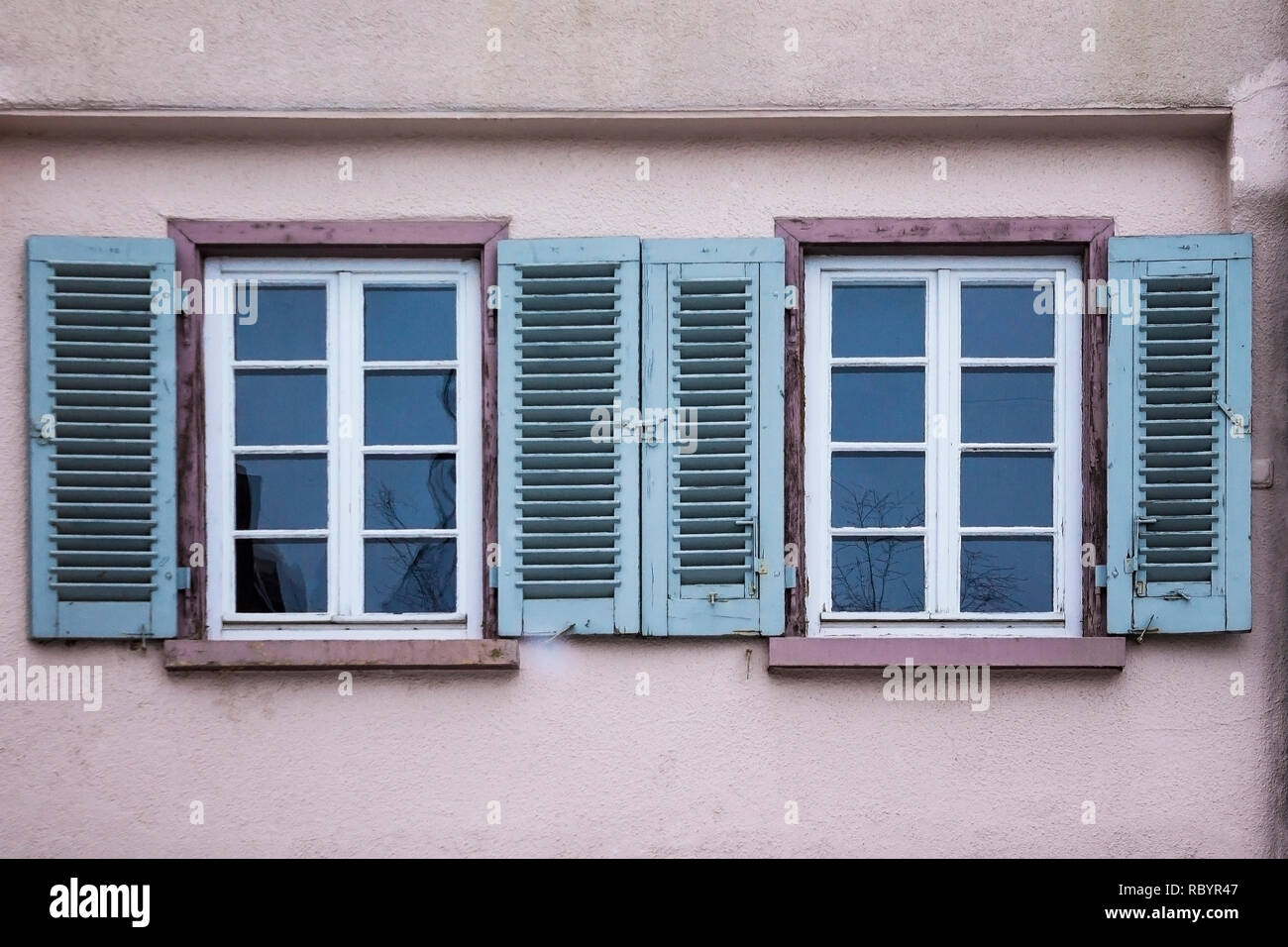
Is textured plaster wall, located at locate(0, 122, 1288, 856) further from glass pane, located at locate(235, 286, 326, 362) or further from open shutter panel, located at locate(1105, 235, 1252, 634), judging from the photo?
glass pane, located at locate(235, 286, 326, 362)

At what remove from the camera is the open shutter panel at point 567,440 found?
4496 mm

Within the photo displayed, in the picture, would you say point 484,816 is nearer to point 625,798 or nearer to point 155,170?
point 625,798

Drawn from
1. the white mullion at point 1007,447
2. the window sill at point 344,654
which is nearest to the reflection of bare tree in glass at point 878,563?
the white mullion at point 1007,447

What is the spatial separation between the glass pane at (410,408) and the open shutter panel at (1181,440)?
8.31 ft

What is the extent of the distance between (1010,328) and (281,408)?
2.86 meters

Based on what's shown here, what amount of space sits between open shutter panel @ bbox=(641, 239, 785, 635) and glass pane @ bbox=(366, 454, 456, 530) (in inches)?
31.2

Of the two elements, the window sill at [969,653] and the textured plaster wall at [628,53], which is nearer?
the window sill at [969,653]

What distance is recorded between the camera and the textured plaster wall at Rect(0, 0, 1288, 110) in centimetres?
454

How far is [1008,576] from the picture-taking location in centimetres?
461

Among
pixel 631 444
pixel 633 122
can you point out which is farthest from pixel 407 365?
pixel 633 122

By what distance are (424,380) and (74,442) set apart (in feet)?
4.35

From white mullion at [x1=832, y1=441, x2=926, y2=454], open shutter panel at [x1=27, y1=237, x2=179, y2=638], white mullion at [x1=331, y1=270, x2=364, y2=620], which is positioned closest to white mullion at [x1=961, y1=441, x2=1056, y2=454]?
white mullion at [x1=832, y1=441, x2=926, y2=454]

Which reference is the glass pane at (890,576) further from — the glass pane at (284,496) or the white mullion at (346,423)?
the glass pane at (284,496)

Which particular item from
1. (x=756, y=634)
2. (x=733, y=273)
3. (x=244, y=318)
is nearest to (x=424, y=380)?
(x=244, y=318)
